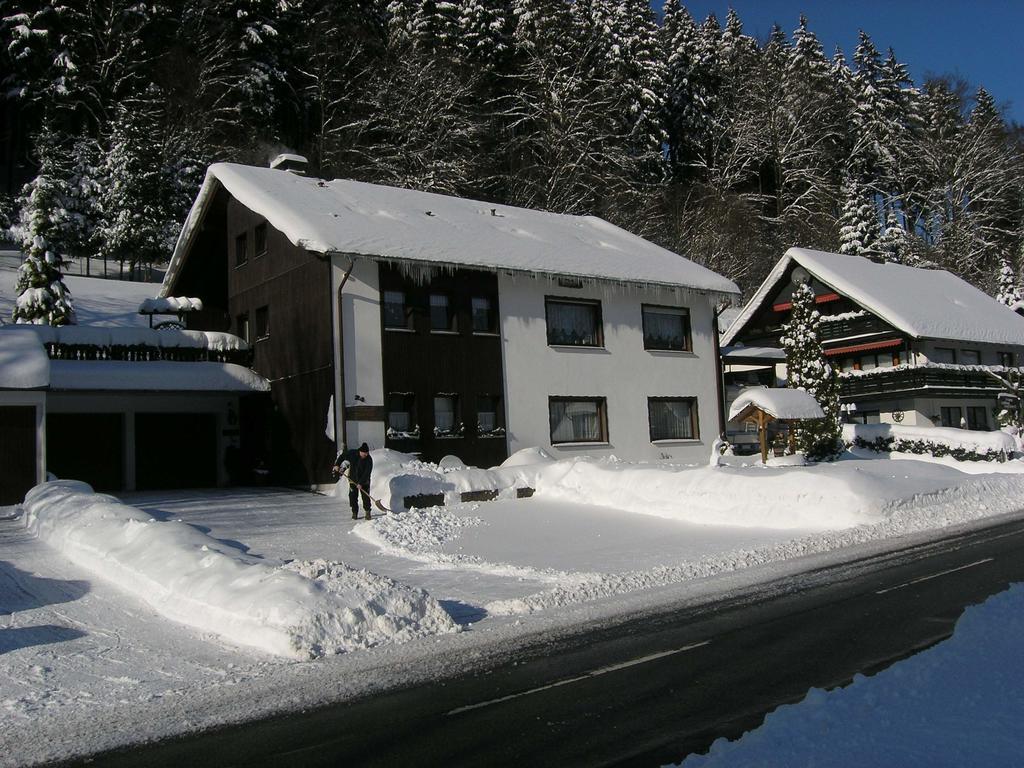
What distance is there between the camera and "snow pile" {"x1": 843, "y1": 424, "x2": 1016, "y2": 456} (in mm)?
31312

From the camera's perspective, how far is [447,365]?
2395cm

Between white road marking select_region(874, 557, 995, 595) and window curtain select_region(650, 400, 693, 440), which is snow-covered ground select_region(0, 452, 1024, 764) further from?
window curtain select_region(650, 400, 693, 440)

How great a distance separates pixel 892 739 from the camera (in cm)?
467

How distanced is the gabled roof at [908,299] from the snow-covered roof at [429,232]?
13663 mm

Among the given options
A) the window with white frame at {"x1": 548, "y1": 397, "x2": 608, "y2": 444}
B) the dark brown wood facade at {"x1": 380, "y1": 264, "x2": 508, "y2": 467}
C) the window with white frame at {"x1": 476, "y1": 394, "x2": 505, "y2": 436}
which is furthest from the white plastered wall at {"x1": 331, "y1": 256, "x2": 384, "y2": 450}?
the window with white frame at {"x1": 548, "y1": 397, "x2": 608, "y2": 444}

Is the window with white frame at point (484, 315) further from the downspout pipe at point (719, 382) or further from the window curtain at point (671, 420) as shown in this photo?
the downspout pipe at point (719, 382)

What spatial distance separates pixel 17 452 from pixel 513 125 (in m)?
33.6

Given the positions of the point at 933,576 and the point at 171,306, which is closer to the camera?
the point at 933,576

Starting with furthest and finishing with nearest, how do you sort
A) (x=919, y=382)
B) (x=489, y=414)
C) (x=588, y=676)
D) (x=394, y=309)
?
1. (x=919, y=382)
2. (x=489, y=414)
3. (x=394, y=309)
4. (x=588, y=676)

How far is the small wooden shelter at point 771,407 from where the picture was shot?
1063 inches

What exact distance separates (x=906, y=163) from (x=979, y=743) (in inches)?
2560

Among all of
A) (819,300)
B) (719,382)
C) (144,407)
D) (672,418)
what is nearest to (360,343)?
(144,407)

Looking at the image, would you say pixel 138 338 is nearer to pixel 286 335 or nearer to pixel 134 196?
pixel 286 335

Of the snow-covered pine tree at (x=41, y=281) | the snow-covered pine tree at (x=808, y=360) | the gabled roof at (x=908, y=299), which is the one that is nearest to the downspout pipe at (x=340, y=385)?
the snow-covered pine tree at (x=41, y=281)
